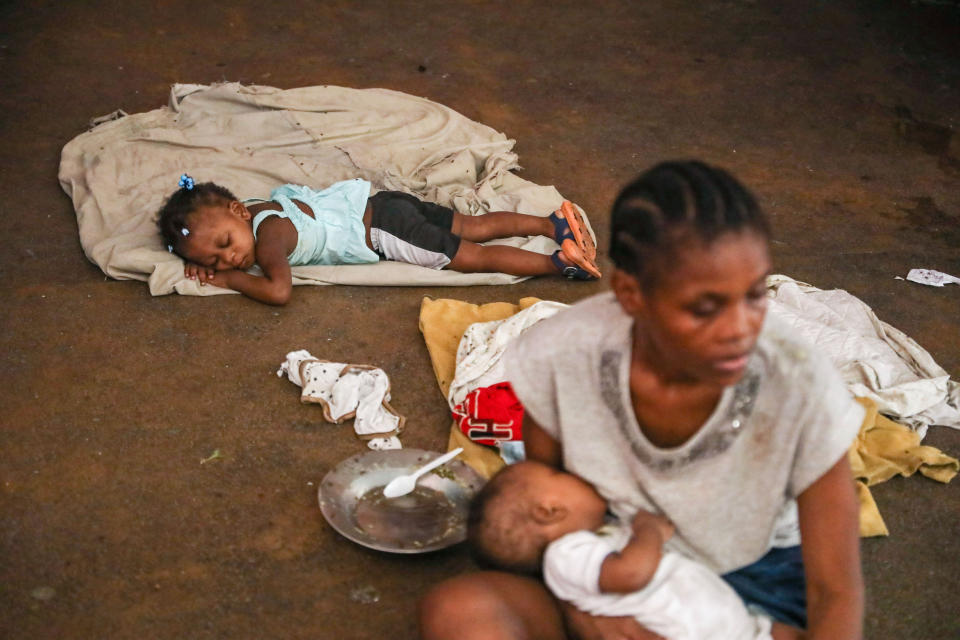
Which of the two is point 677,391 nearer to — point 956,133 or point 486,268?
point 486,268

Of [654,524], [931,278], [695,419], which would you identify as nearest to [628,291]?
[695,419]

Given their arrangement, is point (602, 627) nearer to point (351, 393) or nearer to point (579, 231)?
point (351, 393)

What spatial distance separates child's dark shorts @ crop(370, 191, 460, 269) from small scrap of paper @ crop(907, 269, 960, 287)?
1.62 m

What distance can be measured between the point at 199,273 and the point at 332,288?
1.42ft

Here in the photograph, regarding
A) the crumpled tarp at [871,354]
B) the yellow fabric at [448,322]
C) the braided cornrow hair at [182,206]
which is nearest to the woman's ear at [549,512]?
the yellow fabric at [448,322]

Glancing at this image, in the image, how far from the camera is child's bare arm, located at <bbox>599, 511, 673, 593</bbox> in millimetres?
1615

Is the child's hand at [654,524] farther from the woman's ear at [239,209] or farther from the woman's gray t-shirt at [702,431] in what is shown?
the woman's ear at [239,209]

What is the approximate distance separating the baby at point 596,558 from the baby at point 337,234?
1542mm

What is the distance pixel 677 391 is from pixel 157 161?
8.91 feet

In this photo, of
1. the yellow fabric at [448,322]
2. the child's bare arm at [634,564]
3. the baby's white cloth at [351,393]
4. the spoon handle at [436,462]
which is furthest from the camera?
the yellow fabric at [448,322]

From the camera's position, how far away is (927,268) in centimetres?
354

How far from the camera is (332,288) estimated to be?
328 cm

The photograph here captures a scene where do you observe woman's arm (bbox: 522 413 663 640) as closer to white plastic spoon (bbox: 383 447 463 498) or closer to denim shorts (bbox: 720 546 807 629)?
denim shorts (bbox: 720 546 807 629)

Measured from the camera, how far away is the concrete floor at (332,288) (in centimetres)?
217
